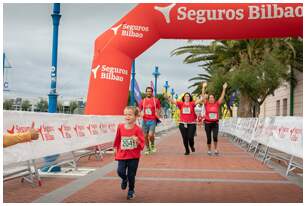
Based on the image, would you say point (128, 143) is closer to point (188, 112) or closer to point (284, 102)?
point (188, 112)

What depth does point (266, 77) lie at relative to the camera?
29.1 meters

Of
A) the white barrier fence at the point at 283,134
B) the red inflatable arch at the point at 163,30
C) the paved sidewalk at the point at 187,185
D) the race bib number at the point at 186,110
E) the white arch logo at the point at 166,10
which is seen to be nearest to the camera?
the paved sidewalk at the point at 187,185

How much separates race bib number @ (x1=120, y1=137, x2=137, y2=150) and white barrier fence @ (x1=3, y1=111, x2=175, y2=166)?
5.46 feet

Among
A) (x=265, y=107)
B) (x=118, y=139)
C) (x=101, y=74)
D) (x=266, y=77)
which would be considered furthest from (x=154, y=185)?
(x=265, y=107)

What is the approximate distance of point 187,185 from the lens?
779 cm

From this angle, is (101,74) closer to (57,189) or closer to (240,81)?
(57,189)

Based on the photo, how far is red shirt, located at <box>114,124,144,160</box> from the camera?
6.71m

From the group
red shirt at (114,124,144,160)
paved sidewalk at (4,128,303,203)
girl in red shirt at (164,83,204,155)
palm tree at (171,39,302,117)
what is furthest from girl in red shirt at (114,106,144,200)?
palm tree at (171,39,302,117)

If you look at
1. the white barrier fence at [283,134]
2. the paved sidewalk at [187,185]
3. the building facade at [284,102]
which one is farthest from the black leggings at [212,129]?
the building facade at [284,102]

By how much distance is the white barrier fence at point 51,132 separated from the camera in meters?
7.18

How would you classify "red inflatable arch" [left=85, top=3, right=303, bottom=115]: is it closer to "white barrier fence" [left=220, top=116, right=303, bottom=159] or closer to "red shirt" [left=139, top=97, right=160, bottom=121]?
"red shirt" [left=139, top=97, right=160, bottom=121]

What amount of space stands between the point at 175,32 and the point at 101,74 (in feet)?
9.04

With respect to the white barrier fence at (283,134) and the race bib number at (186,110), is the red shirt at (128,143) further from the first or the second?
the race bib number at (186,110)

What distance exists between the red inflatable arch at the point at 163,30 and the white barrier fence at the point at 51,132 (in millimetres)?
2960
